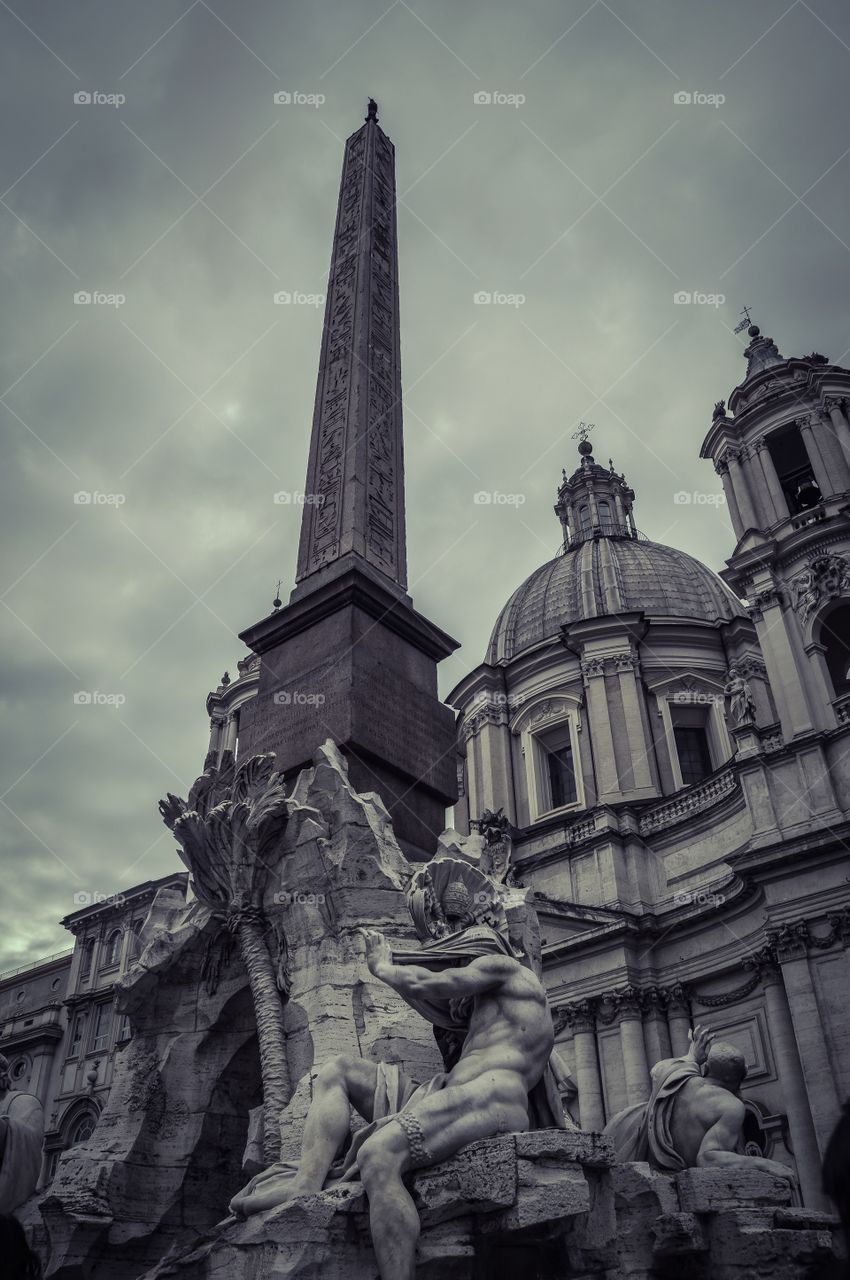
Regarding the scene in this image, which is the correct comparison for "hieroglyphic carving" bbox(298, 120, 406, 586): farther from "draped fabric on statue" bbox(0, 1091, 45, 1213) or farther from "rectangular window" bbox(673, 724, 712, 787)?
"rectangular window" bbox(673, 724, 712, 787)

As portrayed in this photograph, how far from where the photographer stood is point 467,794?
3594 cm

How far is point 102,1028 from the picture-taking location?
108 ft

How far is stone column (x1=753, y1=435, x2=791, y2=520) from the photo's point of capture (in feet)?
88.6

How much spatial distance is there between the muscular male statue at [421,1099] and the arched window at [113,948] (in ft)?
105

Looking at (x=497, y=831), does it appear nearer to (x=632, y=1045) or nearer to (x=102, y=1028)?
(x=632, y=1045)

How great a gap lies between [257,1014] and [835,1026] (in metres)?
16.9

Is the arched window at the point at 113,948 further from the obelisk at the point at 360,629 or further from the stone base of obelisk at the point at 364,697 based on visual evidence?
the stone base of obelisk at the point at 364,697

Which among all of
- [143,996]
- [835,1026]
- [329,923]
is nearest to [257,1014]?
[329,923]

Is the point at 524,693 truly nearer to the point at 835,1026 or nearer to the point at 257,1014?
the point at 835,1026

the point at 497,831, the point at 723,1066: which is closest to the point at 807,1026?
the point at 497,831

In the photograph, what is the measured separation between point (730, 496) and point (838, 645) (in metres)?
5.22

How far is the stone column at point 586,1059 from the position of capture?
2420 cm

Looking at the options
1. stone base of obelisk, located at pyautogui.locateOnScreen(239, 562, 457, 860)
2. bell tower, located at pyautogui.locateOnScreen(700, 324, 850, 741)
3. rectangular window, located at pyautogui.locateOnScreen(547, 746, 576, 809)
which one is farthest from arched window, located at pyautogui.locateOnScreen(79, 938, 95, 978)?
stone base of obelisk, located at pyautogui.locateOnScreen(239, 562, 457, 860)

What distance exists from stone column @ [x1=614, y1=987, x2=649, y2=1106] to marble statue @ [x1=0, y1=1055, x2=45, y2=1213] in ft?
70.5
